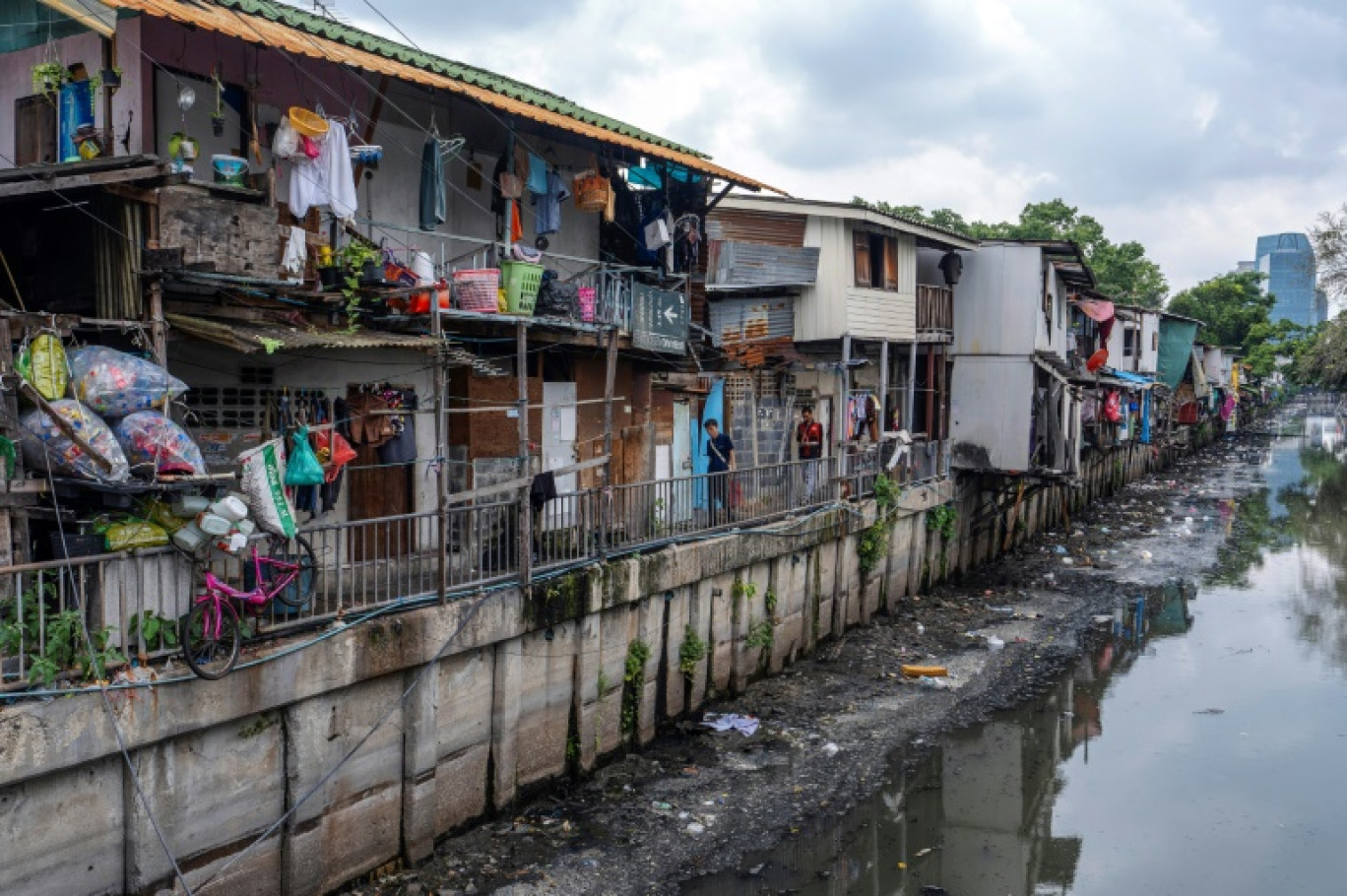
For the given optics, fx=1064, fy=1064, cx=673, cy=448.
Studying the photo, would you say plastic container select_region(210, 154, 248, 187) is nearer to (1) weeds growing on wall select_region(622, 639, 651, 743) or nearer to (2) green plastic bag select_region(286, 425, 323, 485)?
(2) green plastic bag select_region(286, 425, 323, 485)

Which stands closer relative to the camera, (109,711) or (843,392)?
(109,711)

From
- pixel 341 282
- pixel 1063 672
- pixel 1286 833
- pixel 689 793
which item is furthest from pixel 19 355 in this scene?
pixel 1063 672

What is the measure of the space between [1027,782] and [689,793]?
16.4 ft

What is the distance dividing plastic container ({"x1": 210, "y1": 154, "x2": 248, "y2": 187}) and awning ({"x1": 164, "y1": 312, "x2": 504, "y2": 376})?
1.45 m

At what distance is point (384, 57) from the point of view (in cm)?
1259

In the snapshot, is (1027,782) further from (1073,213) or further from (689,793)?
(1073,213)

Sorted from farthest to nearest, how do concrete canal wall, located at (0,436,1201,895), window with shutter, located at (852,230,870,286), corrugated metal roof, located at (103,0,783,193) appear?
window with shutter, located at (852,230,870,286)
corrugated metal roof, located at (103,0,783,193)
concrete canal wall, located at (0,436,1201,895)

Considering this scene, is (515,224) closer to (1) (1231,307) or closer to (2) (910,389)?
(2) (910,389)

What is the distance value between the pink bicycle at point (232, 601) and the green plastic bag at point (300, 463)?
67 cm

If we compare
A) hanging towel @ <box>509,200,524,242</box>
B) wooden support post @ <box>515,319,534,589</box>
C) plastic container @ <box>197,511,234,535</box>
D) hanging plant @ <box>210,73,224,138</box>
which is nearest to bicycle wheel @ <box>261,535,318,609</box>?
plastic container @ <box>197,511,234,535</box>

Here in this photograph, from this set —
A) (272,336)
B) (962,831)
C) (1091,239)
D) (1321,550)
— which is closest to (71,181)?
(272,336)

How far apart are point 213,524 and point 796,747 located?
865cm

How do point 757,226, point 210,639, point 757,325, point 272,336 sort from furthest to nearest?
1. point 757,226
2. point 757,325
3. point 272,336
4. point 210,639

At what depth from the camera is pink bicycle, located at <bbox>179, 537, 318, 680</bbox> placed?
8445 millimetres
